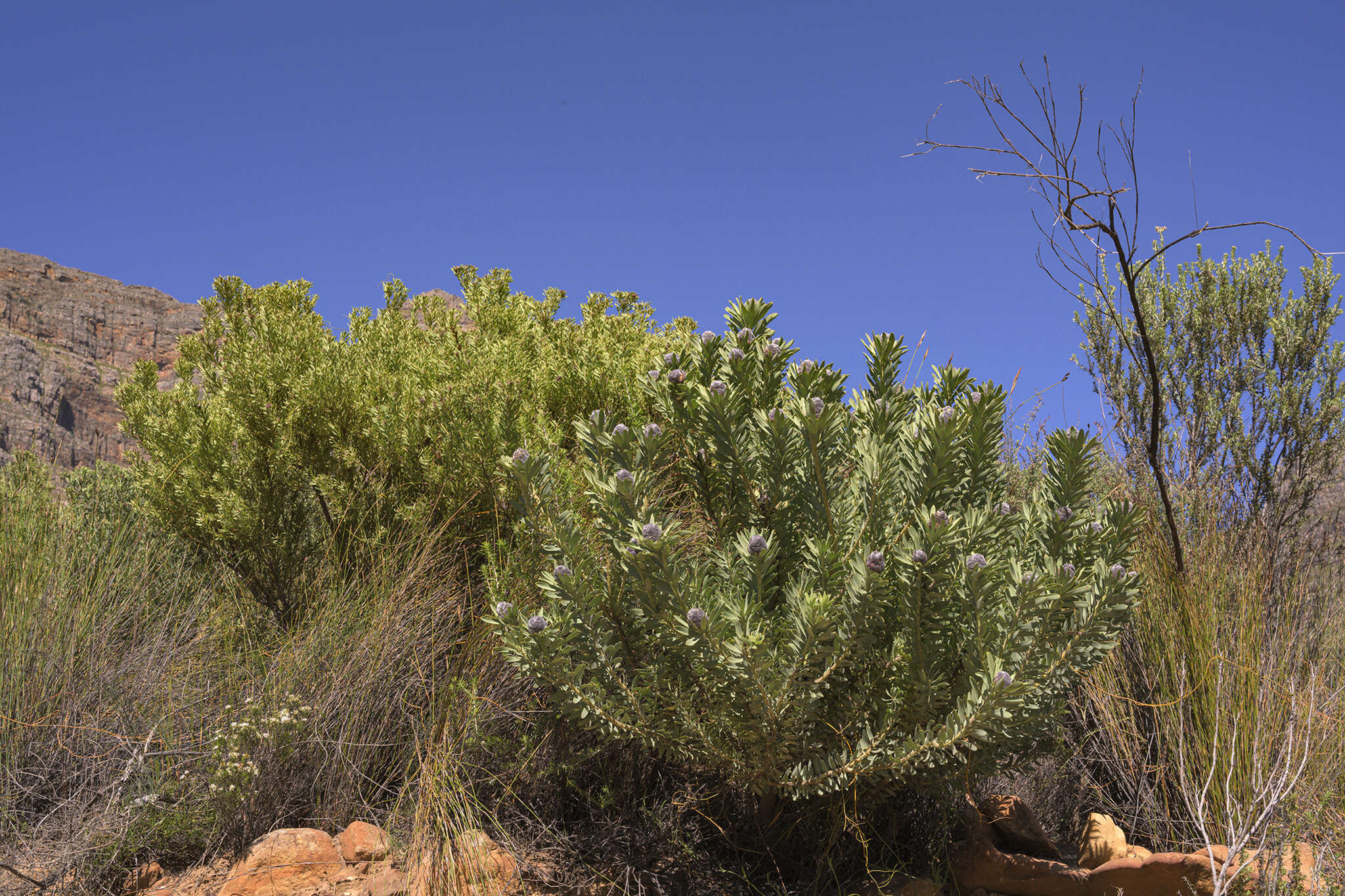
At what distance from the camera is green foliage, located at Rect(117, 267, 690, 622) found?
4.11 m

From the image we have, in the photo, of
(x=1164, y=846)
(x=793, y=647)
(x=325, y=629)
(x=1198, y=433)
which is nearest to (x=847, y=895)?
(x=793, y=647)

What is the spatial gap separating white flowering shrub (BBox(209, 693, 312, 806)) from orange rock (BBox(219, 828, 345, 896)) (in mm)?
214

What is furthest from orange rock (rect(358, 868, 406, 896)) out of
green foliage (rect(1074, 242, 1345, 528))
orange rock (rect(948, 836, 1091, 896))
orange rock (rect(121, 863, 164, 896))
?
green foliage (rect(1074, 242, 1345, 528))

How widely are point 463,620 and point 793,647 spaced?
6.98 ft

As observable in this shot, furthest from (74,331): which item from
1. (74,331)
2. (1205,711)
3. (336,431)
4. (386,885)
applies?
(1205,711)

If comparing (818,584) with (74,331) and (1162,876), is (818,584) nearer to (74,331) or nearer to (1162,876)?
(1162,876)

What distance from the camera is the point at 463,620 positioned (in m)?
3.81

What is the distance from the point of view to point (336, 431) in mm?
4562

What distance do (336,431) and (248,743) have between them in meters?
1.92

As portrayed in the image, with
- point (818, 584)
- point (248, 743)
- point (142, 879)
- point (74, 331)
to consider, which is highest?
point (74, 331)

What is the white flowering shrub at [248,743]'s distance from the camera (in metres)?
2.94

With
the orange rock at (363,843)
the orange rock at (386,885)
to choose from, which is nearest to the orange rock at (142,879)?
Answer: the orange rock at (363,843)

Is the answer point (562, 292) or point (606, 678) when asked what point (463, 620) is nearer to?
point (606, 678)

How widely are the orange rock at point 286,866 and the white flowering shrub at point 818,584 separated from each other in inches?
42.9
